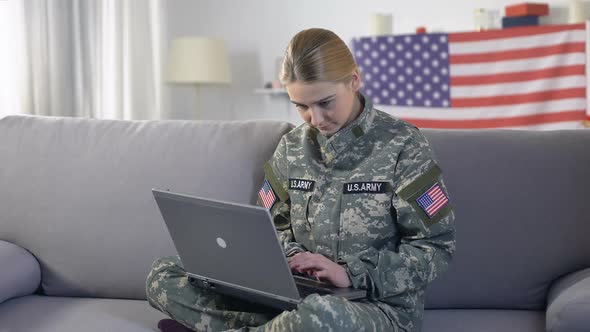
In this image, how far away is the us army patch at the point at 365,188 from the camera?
1687mm

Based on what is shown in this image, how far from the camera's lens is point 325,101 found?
169cm

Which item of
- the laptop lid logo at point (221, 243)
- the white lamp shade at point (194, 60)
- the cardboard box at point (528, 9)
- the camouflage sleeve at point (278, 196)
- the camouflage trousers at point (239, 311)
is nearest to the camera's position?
the camouflage trousers at point (239, 311)

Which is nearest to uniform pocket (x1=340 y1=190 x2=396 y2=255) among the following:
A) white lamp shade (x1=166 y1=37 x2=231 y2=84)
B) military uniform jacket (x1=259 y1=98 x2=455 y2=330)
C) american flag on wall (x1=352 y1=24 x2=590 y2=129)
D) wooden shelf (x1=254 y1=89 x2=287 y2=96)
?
military uniform jacket (x1=259 y1=98 x2=455 y2=330)

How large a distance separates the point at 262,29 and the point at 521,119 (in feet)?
5.76

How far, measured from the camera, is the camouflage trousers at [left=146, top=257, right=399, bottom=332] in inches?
54.7

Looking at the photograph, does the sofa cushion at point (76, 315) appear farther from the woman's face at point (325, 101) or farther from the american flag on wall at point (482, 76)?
the american flag on wall at point (482, 76)

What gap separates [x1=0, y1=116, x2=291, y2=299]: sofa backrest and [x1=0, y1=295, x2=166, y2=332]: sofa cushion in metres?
0.08

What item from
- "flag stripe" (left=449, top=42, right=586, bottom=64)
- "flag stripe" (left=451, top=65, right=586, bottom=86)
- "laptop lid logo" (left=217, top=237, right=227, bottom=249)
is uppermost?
"flag stripe" (left=449, top=42, right=586, bottom=64)

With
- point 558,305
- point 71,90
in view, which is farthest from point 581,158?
point 71,90

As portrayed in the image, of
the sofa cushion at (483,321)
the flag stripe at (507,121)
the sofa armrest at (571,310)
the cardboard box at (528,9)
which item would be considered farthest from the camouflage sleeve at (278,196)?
the cardboard box at (528,9)

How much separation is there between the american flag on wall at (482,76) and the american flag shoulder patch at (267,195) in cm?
236

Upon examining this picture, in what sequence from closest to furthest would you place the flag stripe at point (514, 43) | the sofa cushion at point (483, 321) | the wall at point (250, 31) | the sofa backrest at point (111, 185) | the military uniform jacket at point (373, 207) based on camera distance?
the military uniform jacket at point (373, 207) < the sofa cushion at point (483, 321) < the sofa backrest at point (111, 185) < the flag stripe at point (514, 43) < the wall at point (250, 31)

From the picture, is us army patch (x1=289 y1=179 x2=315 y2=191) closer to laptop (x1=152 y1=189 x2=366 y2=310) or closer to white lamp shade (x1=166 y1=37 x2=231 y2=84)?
laptop (x1=152 y1=189 x2=366 y2=310)

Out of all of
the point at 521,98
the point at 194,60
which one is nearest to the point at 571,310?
the point at 521,98
